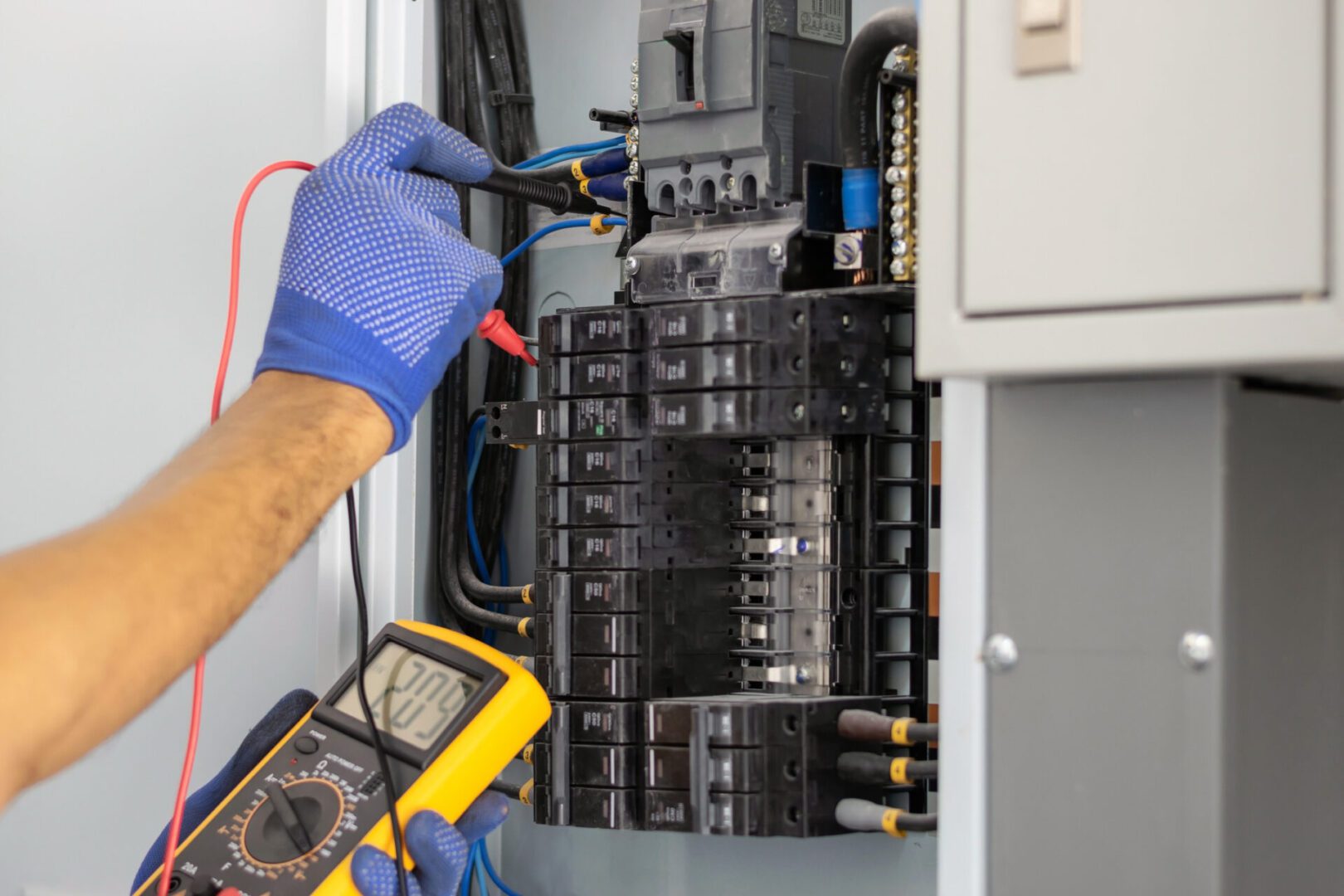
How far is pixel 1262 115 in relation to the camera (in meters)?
0.66

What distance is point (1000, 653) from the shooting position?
0.84 m

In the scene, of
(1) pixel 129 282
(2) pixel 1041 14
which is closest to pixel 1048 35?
(2) pixel 1041 14

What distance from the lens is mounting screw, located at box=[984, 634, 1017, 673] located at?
0.84m

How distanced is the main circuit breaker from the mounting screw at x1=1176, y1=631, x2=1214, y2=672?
42 cm

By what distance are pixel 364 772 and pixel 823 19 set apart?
78 cm

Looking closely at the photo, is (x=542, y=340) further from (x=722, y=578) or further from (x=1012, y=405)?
(x=1012, y=405)

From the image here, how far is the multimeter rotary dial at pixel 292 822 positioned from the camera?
114 centimetres

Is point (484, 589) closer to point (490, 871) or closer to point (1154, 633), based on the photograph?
point (490, 871)

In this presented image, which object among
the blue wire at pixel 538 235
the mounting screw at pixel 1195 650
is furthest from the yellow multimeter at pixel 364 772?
the mounting screw at pixel 1195 650

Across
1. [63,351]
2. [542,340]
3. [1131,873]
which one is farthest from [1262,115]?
[63,351]

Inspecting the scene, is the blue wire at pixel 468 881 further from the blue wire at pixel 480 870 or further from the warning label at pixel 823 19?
the warning label at pixel 823 19

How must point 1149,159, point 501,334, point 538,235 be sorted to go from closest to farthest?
point 1149,159, point 501,334, point 538,235

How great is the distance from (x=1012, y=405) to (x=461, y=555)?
0.77m

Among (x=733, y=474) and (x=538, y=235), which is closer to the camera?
(x=733, y=474)
